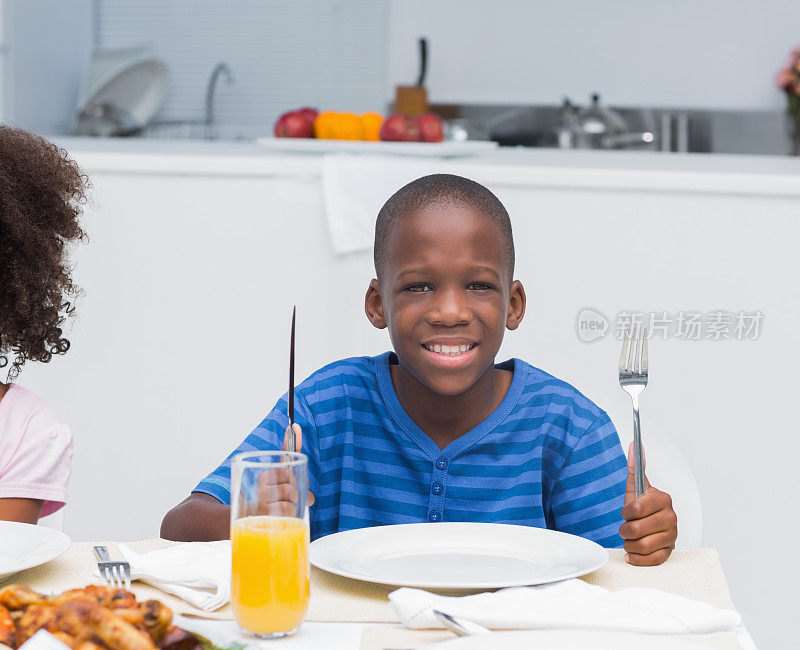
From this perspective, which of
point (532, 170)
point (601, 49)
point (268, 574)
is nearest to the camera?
point (268, 574)

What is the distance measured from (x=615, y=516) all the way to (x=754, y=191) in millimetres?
873

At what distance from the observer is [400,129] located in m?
1.97

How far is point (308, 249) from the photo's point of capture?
1876 millimetres

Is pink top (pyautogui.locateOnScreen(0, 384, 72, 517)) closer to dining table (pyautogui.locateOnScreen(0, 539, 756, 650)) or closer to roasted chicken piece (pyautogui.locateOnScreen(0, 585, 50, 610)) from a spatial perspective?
dining table (pyautogui.locateOnScreen(0, 539, 756, 650))

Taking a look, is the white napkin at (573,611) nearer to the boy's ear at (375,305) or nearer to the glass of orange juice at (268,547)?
the glass of orange juice at (268,547)

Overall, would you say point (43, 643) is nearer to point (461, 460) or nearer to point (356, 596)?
point (356, 596)

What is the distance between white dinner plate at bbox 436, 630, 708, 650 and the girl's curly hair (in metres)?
0.73

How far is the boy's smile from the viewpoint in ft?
3.49

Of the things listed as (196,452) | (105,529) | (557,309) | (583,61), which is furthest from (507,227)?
(583,61)

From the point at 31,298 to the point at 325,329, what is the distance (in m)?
0.72

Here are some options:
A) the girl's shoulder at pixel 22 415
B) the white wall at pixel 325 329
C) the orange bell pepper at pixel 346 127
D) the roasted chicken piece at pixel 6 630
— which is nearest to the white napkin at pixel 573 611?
the roasted chicken piece at pixel 6 630

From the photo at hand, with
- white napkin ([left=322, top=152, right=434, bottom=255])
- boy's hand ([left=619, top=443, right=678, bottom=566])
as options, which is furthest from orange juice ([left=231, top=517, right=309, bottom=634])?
white napkin ([left=322, top=152, right=434, bottom=255])

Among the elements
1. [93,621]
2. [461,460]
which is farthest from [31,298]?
[93,621]

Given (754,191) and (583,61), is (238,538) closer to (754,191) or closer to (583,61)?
(754,191)
